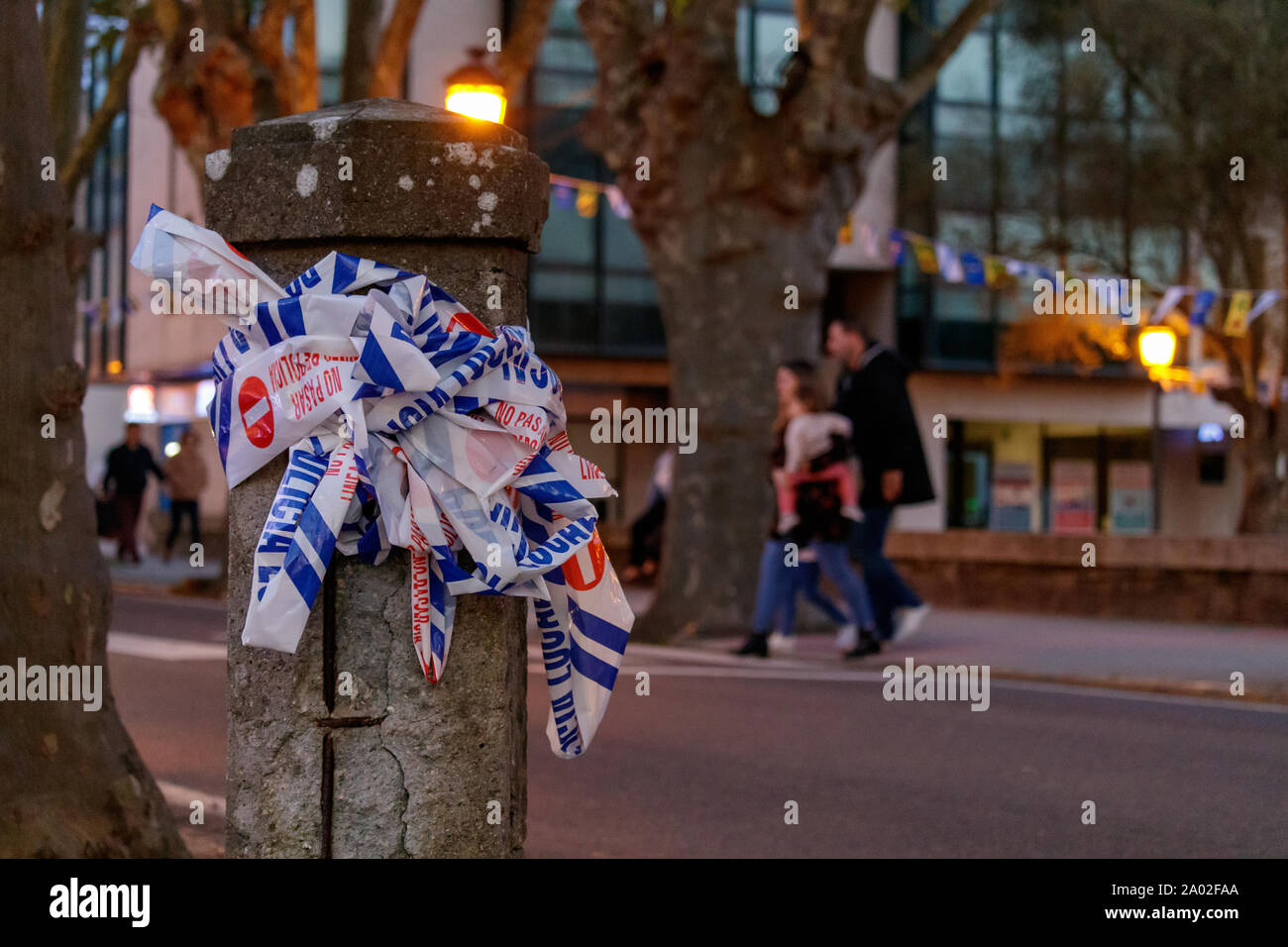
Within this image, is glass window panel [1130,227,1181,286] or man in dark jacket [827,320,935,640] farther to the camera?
glass window panel [1130,227,1181,286]

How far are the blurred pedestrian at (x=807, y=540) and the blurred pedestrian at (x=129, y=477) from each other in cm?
1492

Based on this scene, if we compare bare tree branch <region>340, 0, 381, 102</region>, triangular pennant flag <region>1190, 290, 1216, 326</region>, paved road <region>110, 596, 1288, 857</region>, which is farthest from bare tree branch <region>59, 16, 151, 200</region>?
triangular pennant flag <region>1190, 290, 1216, 326</region>

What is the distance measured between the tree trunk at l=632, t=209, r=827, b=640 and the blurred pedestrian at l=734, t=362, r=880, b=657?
1359 millimetres

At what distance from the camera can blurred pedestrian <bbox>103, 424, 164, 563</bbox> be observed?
24.1m

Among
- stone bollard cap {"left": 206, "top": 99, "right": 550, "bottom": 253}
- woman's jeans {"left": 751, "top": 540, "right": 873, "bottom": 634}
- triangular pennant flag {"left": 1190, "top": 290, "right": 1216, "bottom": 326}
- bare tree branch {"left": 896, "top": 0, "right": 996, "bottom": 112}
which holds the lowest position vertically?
woman's jeans {"left": 751, "top": 540, "right": 873, "bottom": 634}

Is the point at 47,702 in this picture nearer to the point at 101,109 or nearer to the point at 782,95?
the point at 782,95

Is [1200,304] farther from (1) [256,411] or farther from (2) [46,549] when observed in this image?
(1) [256,411]

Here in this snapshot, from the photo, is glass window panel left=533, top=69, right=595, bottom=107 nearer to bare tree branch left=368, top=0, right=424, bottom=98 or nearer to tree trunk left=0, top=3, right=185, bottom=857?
bare tree branch left=368, top=0, right=424, bottom=98

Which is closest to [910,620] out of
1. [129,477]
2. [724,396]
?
[724,396]

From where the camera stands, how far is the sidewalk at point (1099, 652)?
1023 centimetres

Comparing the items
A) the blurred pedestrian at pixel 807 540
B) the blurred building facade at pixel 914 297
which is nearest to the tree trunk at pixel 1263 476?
the blurred building facade at pixel 914 297

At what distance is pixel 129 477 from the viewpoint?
24078 mm

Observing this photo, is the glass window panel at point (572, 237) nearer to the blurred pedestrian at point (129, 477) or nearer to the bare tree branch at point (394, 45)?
the blurred pedestrian at point (129, 477)

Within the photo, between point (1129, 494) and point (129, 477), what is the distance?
78.6 ft
